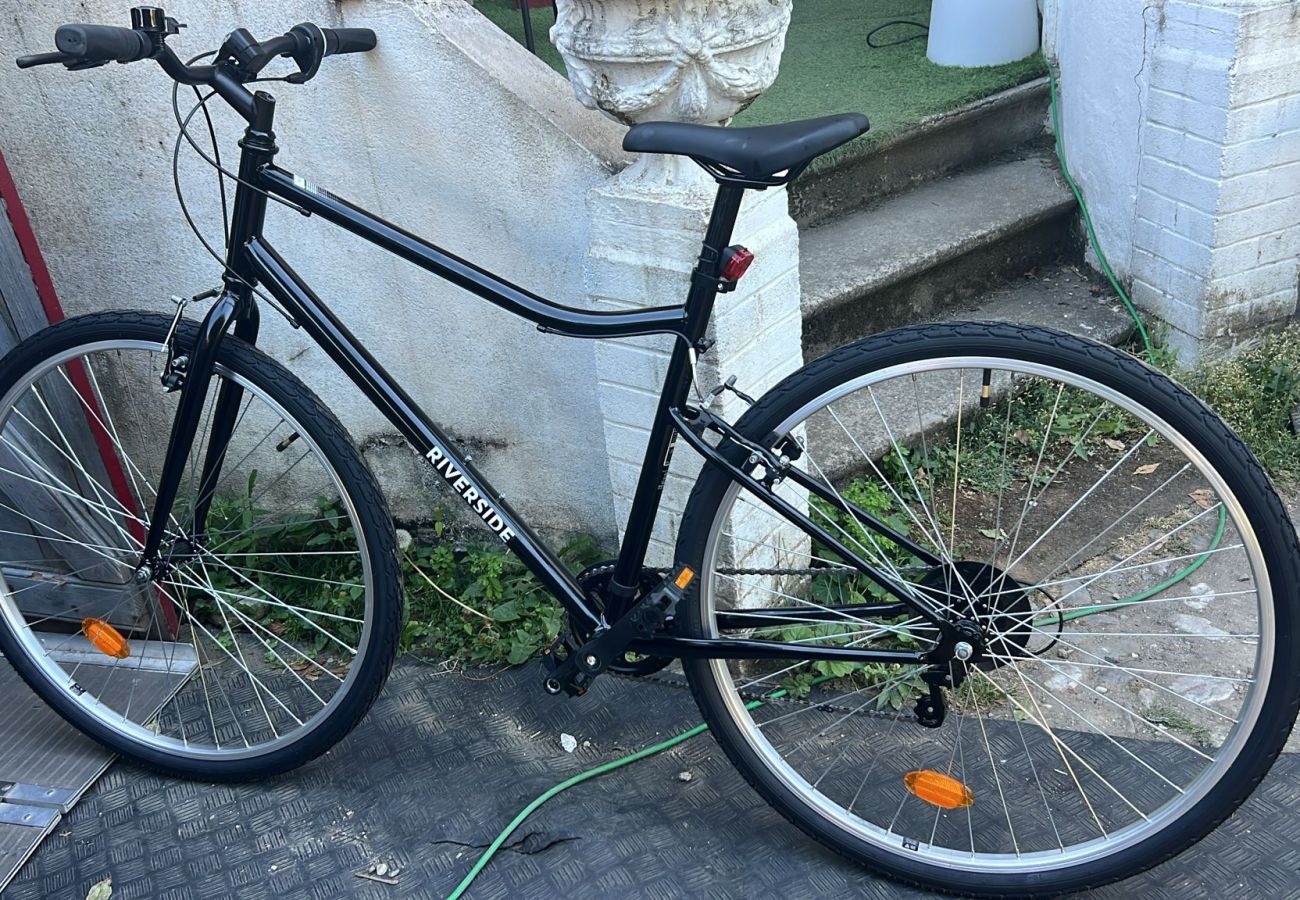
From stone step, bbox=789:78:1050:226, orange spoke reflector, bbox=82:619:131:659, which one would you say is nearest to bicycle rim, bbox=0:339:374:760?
orange spoke reflector, bbox=82:619:131:659

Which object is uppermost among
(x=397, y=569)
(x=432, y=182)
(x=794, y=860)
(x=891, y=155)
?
(x=432, y=182)

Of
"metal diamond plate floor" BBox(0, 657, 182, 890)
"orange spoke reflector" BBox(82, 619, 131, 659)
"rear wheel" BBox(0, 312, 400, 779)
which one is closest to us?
"rear wheel" BBox(0, 312, 400, 779)

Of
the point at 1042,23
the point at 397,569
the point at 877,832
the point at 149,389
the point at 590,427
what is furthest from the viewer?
the point at 1042,23

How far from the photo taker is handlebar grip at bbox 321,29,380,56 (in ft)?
7.49

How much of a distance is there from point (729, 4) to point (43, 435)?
1.84 meters

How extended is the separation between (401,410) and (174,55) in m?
0.76

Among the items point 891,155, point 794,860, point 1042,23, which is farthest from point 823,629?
point 1042,23

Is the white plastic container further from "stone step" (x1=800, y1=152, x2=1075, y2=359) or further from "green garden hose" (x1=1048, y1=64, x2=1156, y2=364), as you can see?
"stone step" (x1=800, y1=152, x2=1075, y2=359)

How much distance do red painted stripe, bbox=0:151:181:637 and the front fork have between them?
0.38 metres

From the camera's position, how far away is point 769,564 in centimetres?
277

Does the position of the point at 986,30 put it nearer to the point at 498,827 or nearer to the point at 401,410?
the point at 401,410

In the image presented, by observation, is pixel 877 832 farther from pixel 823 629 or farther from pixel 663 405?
pixel 663 405

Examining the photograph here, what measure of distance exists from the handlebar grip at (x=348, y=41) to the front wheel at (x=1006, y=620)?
1089 millimetres

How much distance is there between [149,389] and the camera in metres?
3.16
